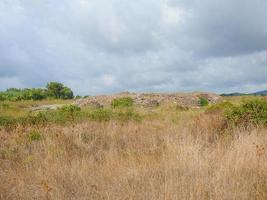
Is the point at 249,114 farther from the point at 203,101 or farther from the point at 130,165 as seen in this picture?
the point at 203,101

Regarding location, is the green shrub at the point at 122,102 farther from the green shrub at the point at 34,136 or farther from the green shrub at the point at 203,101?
the green shrub at the point at 34,136

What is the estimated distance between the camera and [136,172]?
6676 mm

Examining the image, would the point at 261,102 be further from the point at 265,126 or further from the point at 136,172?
the point at 136,172

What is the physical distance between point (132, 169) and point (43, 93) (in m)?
39.5

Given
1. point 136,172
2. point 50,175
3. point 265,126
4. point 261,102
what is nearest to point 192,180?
point 136,172

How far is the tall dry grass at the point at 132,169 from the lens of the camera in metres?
5.80

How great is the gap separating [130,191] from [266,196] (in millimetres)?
1761

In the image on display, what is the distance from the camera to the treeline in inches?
1703

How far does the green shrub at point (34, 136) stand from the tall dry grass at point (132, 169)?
12 cm

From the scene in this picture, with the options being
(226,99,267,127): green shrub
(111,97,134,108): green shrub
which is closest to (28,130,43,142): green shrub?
(226,99,267,127): green shrub

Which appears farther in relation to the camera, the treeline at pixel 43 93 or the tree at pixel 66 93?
the tree at pixel 66 93

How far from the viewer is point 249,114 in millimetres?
11758

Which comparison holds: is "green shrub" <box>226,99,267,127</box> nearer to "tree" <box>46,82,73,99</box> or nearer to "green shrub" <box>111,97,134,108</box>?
"green shrub" <box>111,97,134,108</box>

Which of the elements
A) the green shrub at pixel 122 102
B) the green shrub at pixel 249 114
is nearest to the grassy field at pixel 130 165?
the green shrub at pixel 249 114
